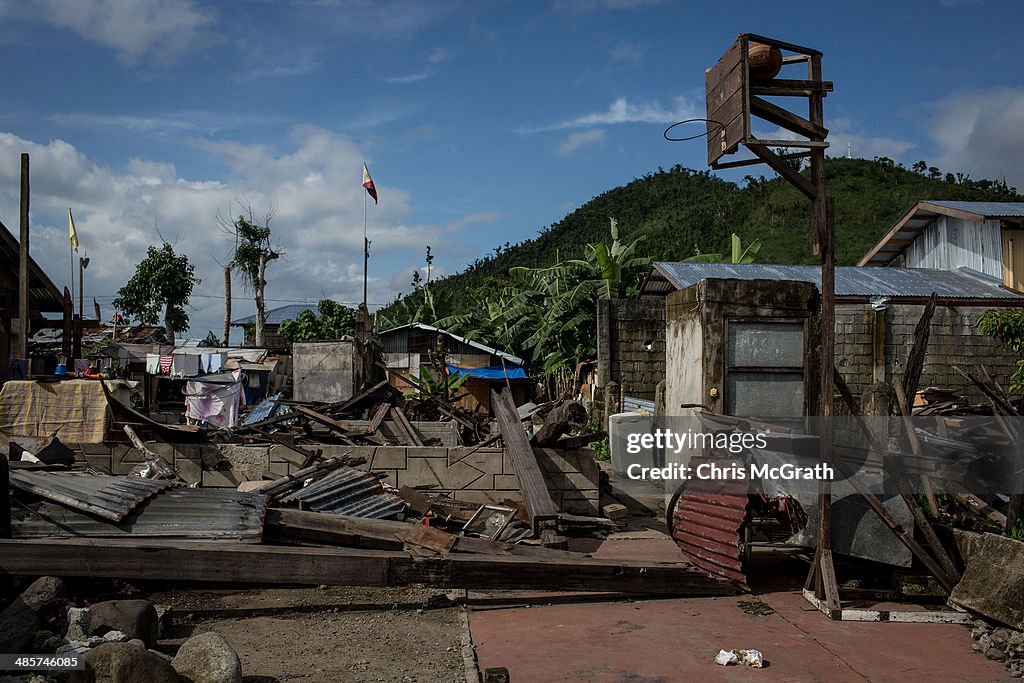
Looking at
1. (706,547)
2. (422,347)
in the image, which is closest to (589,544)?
(706,547)

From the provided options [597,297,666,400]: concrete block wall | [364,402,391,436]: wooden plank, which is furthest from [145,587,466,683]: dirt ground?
[597,297,666,400]: concrete block wall

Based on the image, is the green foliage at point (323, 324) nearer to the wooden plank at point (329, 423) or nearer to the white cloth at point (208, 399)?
the white cloth at point (208, 399)

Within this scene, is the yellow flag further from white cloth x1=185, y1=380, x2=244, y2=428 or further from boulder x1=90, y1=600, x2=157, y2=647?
boulder x1=90, y1=600, x2=157, y2=647

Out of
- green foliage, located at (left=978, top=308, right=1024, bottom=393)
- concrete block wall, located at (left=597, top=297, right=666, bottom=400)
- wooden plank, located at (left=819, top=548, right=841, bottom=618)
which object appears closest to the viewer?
wooden plank, located at (left=819, top=548, right=841, bottom=618)

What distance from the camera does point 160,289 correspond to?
3475 cm

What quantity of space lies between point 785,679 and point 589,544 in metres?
3.57

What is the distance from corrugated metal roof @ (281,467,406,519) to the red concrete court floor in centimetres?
165

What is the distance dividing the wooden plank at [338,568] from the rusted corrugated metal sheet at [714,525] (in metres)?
0.16

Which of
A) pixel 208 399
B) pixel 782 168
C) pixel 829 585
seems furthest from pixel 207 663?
pixel 208 399

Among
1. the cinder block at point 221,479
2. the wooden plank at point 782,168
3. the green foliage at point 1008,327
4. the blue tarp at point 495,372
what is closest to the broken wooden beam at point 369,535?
the cinder block at point 221,479

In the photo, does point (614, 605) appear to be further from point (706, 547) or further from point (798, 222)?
point (798, 222)

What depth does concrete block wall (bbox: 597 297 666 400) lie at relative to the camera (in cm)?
1684

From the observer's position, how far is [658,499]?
10266 mm

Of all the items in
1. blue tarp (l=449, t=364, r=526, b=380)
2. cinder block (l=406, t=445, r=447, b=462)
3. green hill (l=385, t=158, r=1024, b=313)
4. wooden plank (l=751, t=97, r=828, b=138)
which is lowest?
cinder block (l=406, t=445, r=447, b=462)
